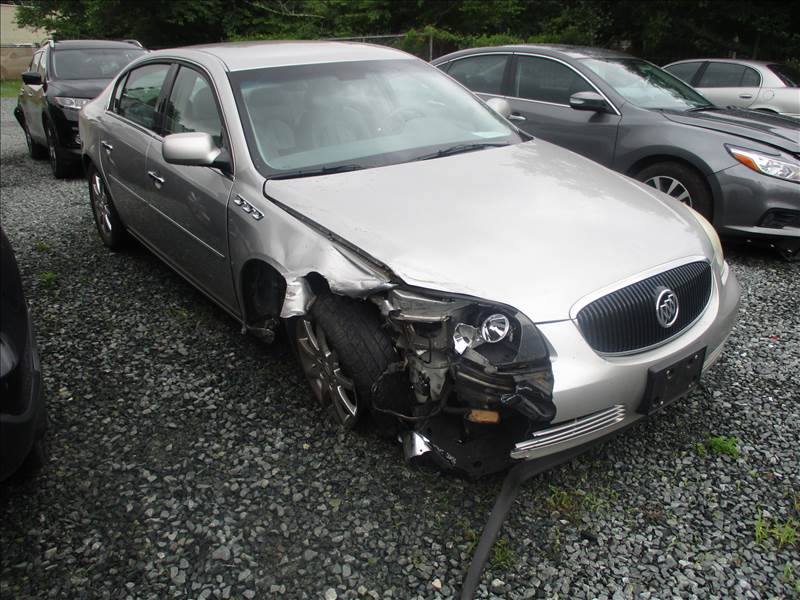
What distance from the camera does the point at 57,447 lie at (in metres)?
2.93

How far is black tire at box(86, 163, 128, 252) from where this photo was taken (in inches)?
201

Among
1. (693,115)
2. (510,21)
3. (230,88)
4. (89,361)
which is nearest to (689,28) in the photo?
(510,21)

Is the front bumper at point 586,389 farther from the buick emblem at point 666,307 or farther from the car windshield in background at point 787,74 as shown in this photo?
the car windshield in background at point 787,74

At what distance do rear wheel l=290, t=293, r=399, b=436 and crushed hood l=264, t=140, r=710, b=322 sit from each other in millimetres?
296

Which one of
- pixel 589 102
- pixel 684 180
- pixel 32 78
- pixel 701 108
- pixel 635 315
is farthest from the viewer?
pixel 32 78

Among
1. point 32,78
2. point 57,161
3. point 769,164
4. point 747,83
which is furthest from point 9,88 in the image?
point 769,164

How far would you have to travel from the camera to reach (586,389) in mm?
2326

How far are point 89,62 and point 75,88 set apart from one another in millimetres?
1022

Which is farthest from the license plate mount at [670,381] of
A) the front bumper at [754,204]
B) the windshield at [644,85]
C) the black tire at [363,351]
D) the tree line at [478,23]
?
the tree line at [478,23]

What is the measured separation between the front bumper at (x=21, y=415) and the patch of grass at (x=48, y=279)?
8.50 feet

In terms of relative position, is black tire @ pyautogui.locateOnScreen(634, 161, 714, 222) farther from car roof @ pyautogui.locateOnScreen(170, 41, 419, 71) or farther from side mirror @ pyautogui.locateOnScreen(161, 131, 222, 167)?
side mirror @ pyautogui.locateOnScreen(161, 131, 222, 167)

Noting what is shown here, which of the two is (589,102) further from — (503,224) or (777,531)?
(777,531)

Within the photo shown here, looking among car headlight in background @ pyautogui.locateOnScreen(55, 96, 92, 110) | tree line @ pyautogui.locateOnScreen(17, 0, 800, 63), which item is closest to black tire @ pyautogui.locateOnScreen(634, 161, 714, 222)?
car headlight in background @ pyautogui.locateOnScreen(55, 96, 92, 110)

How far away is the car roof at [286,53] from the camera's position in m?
→ 3.67
